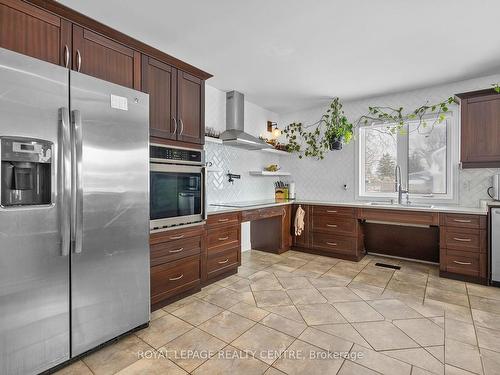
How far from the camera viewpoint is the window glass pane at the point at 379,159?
14.6 ft

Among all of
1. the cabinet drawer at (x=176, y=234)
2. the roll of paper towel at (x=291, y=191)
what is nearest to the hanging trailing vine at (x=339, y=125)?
the roll of paper towel at (x=291, y=191)

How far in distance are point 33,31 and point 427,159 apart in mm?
4765

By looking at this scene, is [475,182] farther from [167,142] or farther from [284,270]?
[167,142]

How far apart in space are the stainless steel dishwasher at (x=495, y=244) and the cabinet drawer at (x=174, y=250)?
3275 mm

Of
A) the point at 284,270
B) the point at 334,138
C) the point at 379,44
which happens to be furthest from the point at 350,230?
the point at 379,44

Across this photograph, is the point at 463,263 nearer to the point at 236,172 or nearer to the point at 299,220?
the point at 299,220

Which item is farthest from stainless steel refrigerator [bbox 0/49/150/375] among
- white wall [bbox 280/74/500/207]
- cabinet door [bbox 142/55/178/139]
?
white wall [bbox 280/74/500/207]

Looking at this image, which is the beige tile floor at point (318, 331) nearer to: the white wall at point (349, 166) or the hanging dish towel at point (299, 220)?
the hanging dish towel at point (299, 220)

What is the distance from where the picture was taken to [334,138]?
4543mm

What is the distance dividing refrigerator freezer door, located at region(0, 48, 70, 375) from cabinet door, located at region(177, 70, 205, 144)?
1139mm

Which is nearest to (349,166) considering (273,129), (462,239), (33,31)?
(273,129)

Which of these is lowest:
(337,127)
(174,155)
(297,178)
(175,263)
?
(175,263)

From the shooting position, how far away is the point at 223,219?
129 inches

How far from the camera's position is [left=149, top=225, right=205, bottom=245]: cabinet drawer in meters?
2.39
